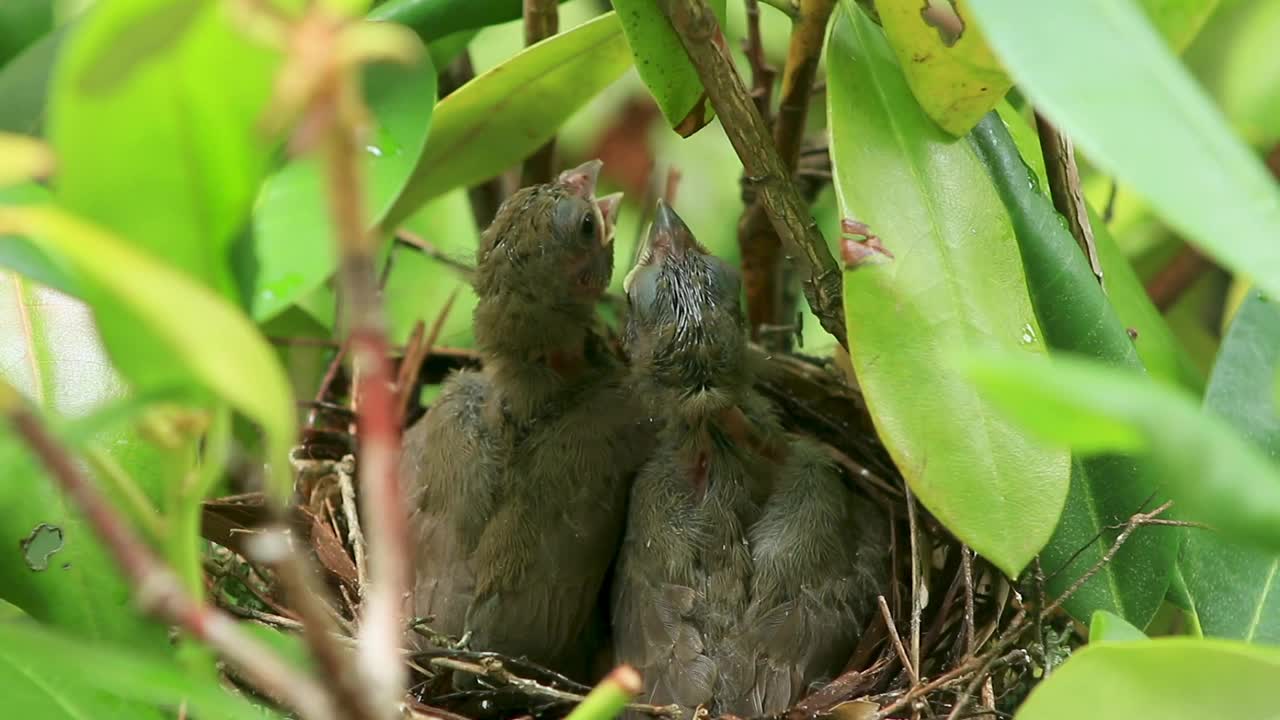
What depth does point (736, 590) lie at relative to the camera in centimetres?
150

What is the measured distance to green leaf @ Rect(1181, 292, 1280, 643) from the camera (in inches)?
49.5

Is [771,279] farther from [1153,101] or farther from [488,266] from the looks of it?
[1153,101]

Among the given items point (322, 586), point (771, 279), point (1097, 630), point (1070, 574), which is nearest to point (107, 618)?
point (322, 586)

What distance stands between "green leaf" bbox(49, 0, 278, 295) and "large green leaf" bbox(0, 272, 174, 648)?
0.40 metres

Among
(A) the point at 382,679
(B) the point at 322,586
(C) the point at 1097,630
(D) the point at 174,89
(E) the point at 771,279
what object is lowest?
(B) the point at 322,586

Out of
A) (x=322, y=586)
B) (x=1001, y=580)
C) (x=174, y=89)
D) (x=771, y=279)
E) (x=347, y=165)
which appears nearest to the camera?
(x=347, y=165)

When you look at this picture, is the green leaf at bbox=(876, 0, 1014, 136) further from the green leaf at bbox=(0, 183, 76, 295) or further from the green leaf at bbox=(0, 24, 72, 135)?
the green leaf at bbox=(0, 24, 72, 135)

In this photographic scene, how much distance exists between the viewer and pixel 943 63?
1.14 m

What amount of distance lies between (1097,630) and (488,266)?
3.28ft

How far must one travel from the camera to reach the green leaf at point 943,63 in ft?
3.68

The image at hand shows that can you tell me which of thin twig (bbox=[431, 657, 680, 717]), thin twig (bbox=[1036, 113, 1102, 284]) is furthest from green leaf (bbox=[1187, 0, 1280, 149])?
thin twig (bbox=[431, 657, 680, 717])

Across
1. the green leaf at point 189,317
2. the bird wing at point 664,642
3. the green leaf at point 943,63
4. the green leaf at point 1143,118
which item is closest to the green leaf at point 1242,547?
the green leaf at point 943,63

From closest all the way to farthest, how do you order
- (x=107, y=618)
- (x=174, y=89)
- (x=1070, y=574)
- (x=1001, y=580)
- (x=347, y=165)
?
(x=347, y=165) → (x=174, y=89) → (x=107, y=618) → (x=1070, y=574) → (x=1001, y=580)

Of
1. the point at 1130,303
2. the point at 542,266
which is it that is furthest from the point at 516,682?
the point at 1130,303
